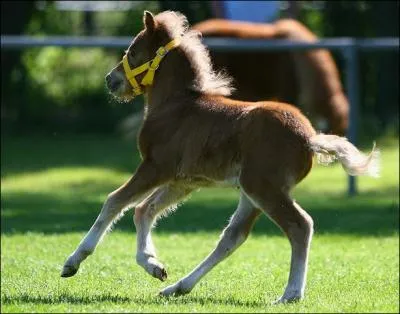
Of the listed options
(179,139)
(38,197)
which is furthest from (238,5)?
(179,139)

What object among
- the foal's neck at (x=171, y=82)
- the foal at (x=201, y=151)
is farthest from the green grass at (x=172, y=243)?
the foal's neck at (x=171, y=82)

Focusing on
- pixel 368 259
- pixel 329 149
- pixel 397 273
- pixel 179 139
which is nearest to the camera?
pixel 329 149

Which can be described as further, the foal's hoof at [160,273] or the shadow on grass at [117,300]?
the foal's hoof at [160,273]

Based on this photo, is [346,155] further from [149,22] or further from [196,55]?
[149,22]

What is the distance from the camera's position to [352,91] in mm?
16672

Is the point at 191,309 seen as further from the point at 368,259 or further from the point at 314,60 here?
the point at 314,60

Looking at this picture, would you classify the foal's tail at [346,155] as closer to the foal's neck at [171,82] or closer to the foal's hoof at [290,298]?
the foal's hoof at [290,298]

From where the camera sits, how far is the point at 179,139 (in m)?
8.91

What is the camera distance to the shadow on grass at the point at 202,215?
14.1m

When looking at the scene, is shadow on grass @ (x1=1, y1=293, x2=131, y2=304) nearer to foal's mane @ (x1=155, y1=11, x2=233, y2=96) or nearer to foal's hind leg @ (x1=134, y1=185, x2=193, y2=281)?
foal's hind leg @ (x1=134, y1=185, x2=193, y2=281)

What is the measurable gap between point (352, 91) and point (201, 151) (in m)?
8.22

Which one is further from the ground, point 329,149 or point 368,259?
point 329,149

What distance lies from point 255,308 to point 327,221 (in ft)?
22.5

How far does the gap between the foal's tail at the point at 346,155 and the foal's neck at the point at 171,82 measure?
53.0 inches
